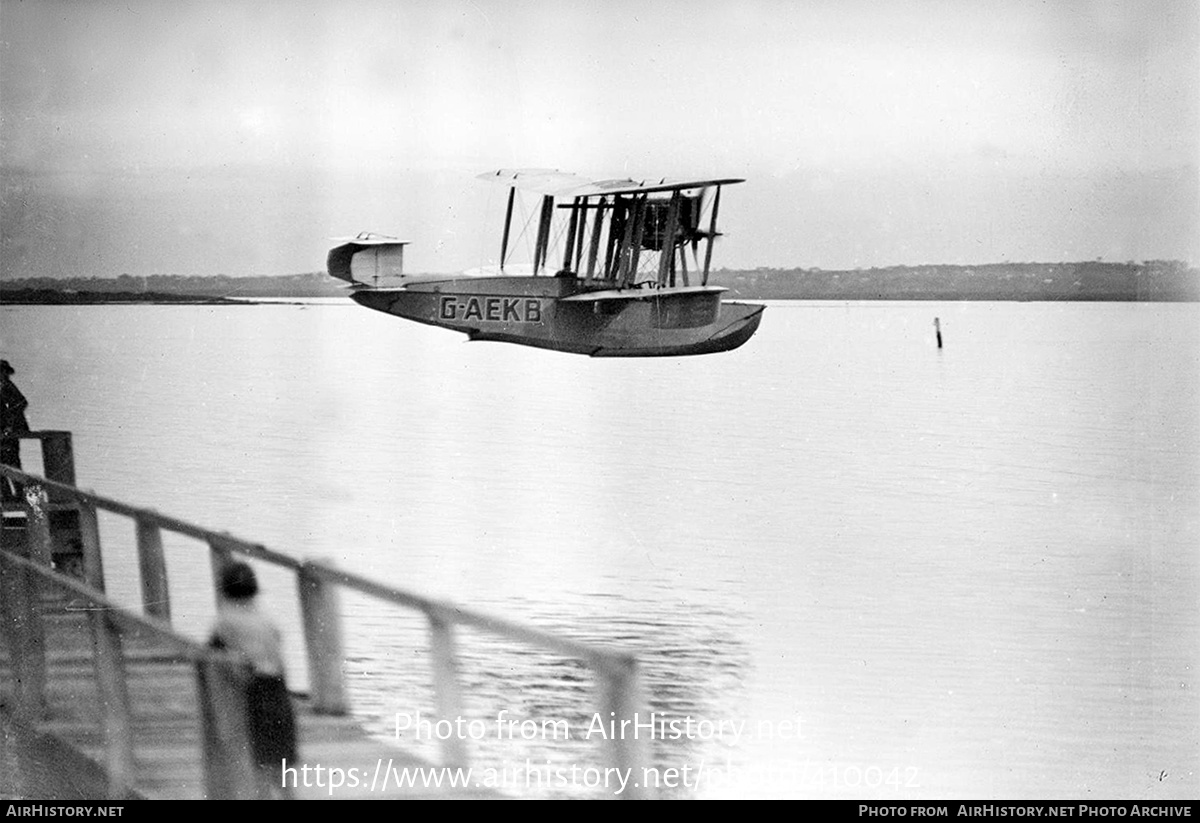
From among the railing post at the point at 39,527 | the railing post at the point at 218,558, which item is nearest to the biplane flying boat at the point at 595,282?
the railing post at the point at 218,558

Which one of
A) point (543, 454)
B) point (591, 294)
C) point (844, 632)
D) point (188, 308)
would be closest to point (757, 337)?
point (591, 294)

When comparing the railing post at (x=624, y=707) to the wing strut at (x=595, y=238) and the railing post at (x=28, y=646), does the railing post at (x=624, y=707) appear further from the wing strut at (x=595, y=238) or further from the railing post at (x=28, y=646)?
the railing post at (x=28, y=646)

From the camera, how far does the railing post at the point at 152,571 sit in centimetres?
669

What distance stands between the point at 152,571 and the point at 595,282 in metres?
2.95

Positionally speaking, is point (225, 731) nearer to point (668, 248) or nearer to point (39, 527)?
point (39, 527)

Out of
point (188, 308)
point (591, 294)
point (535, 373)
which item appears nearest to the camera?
point (591, 294)

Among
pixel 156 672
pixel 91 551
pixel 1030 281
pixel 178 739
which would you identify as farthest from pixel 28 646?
pixel 1030 281

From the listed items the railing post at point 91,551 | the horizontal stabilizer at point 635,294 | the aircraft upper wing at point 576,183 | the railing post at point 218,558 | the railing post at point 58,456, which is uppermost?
the aircraft upper wing at point 576,183

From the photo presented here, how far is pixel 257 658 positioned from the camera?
5.31 metres

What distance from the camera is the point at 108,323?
692 centimetres

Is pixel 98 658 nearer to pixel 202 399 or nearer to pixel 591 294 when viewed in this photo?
pixel 202 399

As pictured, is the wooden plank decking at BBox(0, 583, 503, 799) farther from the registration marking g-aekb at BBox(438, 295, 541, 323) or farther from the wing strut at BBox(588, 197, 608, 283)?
the wing strut at BBox(588, 197, 608, 283)

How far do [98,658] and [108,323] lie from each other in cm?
188

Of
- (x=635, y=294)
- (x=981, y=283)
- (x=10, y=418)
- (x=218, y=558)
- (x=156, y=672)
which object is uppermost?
(x=635, y=294)
